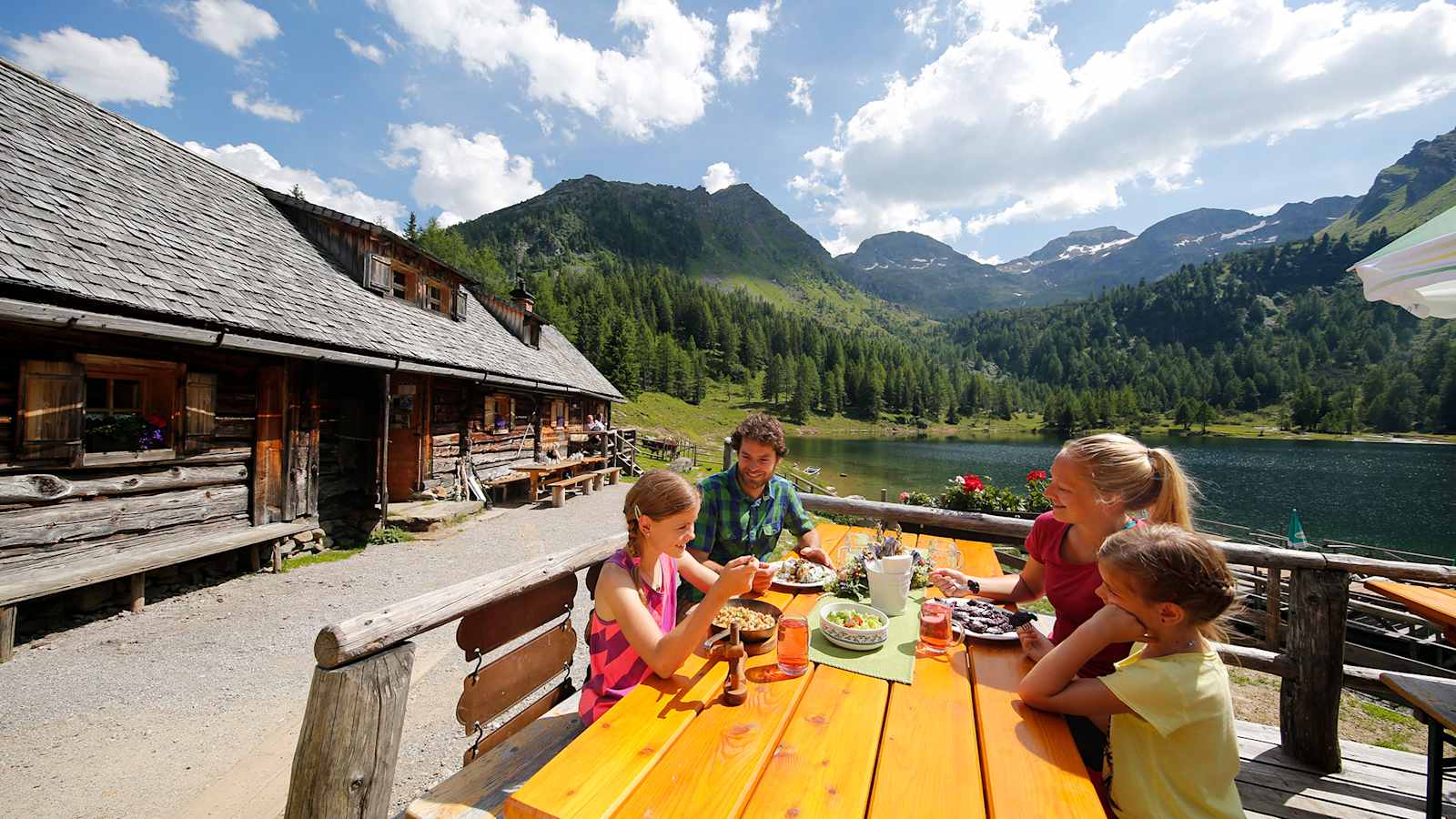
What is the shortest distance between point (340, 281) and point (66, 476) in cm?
563

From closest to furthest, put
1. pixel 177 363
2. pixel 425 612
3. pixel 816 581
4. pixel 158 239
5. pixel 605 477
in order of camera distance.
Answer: pixel 425 612, pixel 816 581, pixel 177 363, pixel 158 239, pixel 605 477

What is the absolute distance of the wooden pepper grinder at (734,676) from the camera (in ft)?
5.86

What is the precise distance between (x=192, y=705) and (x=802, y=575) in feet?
17.5

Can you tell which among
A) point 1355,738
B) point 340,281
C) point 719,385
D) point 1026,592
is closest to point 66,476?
point 340,281

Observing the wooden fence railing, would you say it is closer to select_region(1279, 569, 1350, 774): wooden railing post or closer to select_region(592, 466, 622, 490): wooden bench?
select_region(1279, 569, 1350, 774): wooden railing post

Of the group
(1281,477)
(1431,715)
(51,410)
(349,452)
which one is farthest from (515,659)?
(1281,477)

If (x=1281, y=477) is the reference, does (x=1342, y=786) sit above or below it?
above

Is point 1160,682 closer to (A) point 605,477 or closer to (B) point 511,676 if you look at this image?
(B) point 511,676

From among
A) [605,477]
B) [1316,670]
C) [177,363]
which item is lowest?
[605,477]

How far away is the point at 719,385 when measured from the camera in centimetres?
8125

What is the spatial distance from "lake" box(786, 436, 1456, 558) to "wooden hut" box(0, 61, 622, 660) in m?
16.0

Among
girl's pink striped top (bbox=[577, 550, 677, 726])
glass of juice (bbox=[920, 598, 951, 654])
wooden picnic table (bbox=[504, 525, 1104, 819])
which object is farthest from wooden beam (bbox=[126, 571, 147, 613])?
glass of juice (bbox=[920, 598, 951, 654])

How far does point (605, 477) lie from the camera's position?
1948 centimetres

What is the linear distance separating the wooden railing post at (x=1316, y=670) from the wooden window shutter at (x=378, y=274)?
44.9 feet
